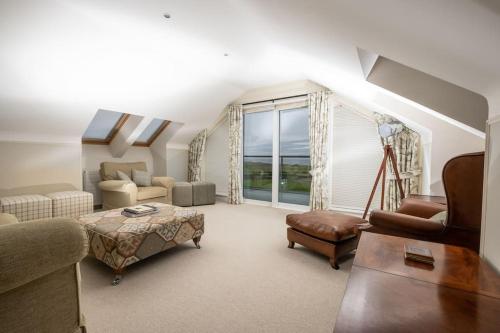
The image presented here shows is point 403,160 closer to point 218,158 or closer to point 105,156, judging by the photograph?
point 218,158

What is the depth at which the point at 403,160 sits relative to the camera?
3219 millimetres

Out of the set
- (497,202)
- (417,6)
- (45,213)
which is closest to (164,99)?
(45,213)

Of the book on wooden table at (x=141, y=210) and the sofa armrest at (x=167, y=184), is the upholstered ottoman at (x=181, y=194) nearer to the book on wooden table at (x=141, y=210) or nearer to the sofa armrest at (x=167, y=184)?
the sofa armrest at (x=167, y=184)

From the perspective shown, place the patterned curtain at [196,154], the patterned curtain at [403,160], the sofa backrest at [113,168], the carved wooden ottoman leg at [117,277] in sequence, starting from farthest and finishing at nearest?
the patterned curtain at [196,154], the sofa backrest at [113,168], the patterned curtain at [403,160], the carved wooden ottoman leg at [117,277]

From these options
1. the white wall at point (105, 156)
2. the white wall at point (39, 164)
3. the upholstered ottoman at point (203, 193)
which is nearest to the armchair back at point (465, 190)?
the upholstered ottoman at point (203, 193)

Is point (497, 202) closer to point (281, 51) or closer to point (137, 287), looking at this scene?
point (137, 287)

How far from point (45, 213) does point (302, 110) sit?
15.4ft

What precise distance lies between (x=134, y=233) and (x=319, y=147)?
3.24m

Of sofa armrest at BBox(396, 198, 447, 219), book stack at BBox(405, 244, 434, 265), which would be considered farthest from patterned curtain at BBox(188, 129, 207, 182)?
book stack at BBox(405, 244, 434, 265)

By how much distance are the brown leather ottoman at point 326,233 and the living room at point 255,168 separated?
0.02 metres

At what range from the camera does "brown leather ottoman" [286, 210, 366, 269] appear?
2139mm

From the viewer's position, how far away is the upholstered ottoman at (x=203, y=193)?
15.8ft

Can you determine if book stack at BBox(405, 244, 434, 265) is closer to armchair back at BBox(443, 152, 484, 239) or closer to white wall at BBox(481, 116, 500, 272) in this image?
white wall at BBox(481, 116, 500, 272)

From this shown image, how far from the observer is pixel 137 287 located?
5.93 ft
